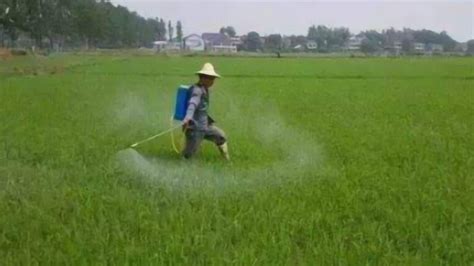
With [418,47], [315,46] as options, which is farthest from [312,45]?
[418,47]

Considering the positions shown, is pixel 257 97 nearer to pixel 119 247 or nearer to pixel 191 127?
pixel 191 127

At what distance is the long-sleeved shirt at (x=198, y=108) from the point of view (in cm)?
626

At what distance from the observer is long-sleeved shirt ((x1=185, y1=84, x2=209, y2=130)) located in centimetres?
626

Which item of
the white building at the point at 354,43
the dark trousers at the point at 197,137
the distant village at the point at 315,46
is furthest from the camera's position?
the white building at the point at 354,43

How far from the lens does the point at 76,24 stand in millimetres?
59031

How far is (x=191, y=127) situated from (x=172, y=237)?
2643mm

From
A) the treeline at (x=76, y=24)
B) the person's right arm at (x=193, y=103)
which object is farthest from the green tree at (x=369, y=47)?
the person's right arm at (x=193, y=103)

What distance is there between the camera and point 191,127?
646 cm

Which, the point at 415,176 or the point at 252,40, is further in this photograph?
the point at 252,40

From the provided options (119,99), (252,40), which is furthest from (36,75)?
(252,40)

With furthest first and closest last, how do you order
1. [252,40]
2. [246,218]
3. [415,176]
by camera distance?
1. [252,40]
2. [415,176]
3. [246,218]

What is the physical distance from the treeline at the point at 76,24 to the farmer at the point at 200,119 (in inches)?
1427

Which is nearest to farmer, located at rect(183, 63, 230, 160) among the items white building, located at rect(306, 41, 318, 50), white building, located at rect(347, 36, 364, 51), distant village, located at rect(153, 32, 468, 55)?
distant village, located at rect(153, 32, 468, 55)

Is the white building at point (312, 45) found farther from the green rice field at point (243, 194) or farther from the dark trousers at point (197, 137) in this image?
the dark trousers at point (197, 137)
